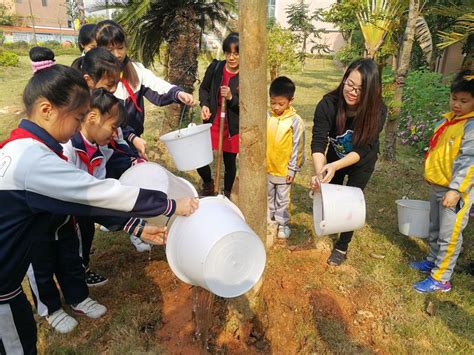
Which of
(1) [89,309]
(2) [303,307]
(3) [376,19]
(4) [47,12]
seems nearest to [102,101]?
(1) [89,309]

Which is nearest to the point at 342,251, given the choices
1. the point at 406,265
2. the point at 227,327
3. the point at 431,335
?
the point at 406,265

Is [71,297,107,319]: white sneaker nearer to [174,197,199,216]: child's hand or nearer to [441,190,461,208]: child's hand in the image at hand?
[174,197,199,216]: child's hand

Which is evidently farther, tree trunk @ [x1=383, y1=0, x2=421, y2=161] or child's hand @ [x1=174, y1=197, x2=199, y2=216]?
tree trunk @ [x1=383, y1=0, x2=421, y2=161]

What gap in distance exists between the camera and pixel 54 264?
2197 mm

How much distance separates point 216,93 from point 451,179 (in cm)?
196

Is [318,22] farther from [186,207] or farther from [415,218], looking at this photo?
[186,207]

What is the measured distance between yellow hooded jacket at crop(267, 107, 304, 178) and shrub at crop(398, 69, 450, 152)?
3560 millimetres

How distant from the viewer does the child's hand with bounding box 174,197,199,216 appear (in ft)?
5.35

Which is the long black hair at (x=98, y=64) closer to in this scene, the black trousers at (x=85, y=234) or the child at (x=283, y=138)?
the black trousers at (x=85, y=234)

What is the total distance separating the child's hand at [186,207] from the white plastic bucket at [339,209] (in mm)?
955

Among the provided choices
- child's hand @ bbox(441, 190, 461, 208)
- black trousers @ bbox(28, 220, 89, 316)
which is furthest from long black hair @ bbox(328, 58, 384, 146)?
black trousers @ bbox(28, 220, 89, 316)

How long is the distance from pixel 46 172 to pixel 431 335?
7.62 ft

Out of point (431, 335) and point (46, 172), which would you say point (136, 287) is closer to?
point (46, 172)

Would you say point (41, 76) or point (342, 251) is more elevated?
point (41, 76)
